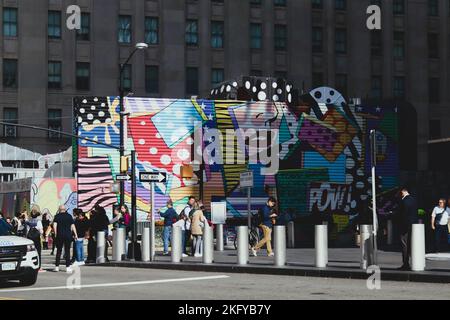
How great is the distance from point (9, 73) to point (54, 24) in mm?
5046

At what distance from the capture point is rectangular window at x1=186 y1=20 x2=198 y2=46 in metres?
67.4

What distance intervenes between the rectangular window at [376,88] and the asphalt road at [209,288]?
2095 inches

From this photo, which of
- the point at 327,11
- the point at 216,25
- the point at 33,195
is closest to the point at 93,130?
the point at 33,195

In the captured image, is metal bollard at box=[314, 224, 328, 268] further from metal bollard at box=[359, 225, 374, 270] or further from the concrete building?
the concrete building

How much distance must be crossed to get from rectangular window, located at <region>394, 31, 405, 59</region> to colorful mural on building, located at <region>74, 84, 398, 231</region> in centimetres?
2713

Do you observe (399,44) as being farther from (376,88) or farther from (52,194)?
(52,194)

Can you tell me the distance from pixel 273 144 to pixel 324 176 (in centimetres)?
326

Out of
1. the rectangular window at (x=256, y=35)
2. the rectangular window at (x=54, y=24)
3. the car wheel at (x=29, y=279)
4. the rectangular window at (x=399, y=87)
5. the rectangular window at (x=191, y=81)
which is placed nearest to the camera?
the car wheel at (x=29, y=279)

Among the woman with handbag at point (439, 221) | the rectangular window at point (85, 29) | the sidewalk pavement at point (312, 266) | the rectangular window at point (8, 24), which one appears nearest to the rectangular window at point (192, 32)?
the rectangular window at point (85, 29)

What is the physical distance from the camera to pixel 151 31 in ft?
219

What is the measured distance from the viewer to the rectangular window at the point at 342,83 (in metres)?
71.1

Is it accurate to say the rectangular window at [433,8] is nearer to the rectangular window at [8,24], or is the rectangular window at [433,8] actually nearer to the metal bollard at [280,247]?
the rectangular window at [8,24]

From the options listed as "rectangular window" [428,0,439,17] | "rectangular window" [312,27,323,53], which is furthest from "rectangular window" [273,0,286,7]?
"rectangular window" [428,0,439,17]
